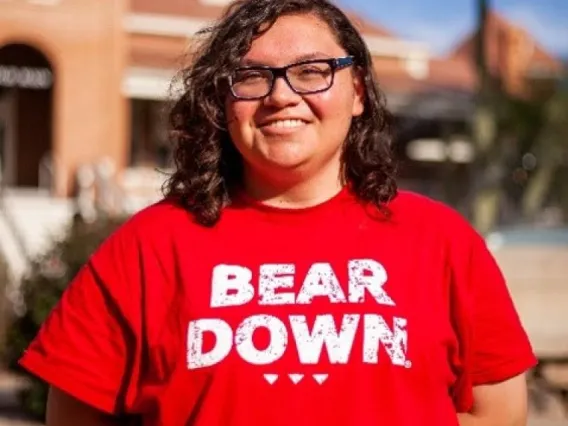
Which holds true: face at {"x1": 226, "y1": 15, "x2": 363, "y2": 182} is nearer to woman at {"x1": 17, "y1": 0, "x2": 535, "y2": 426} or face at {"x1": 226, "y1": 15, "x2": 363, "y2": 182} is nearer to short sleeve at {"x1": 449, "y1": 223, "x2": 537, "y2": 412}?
woman at {"x1": 17, "y1": 0, "x2": 535, "y2": 426}

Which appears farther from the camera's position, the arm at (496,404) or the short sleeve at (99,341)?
the arm at (496,404)

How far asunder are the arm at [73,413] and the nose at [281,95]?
0.72 metres

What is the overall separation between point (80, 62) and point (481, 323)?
23.4 metres

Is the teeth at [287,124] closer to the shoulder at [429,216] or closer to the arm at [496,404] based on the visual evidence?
the shoulder at [429,216]

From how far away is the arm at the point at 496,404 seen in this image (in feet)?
9.02

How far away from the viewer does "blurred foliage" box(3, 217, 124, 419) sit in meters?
8.68

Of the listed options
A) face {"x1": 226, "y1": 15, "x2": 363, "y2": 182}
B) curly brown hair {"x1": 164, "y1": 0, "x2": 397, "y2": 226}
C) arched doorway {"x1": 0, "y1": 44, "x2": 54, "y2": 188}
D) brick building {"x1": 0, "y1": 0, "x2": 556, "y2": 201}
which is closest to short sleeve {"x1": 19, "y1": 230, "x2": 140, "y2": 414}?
curly brown hair {"x1": 164, "y1": 0, "x2": 397, "y2": 226}

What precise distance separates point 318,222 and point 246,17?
452 mm

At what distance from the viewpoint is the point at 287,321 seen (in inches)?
100

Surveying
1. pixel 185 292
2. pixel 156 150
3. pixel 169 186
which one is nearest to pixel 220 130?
pixel 169 186

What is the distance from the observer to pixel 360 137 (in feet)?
9.43

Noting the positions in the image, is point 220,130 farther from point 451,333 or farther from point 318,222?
point 451,333

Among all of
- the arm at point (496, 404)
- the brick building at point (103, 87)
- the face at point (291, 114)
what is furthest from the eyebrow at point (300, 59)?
the brick building at point (103, 87)

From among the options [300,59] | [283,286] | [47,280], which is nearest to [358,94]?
[300,59]
